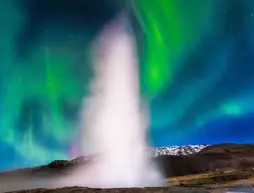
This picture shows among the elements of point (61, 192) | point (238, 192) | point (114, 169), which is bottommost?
point (238, 192)

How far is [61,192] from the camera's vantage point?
243 ft

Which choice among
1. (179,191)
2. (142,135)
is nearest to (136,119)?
(142,135)

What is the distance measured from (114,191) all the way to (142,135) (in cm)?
3957

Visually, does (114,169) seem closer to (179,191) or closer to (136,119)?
(136,119)

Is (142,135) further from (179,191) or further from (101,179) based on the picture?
(179,191)

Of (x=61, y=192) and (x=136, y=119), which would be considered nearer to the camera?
(x=61, y=192)

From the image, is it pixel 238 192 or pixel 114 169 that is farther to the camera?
pixel 114 169

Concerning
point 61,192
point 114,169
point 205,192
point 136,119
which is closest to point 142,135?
Answer: point 136,119

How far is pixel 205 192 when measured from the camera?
195 feet

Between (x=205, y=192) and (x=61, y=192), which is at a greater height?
(x=61, y=192)

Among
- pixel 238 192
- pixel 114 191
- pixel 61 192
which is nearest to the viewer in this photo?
pixel 238 192

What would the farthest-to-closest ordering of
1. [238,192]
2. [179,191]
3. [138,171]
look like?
[138,171] < [179,191] < [238,192]

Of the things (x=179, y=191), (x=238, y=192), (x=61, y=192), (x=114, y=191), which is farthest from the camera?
(x=61, y=192)

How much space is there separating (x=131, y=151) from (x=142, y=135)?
6198mm
